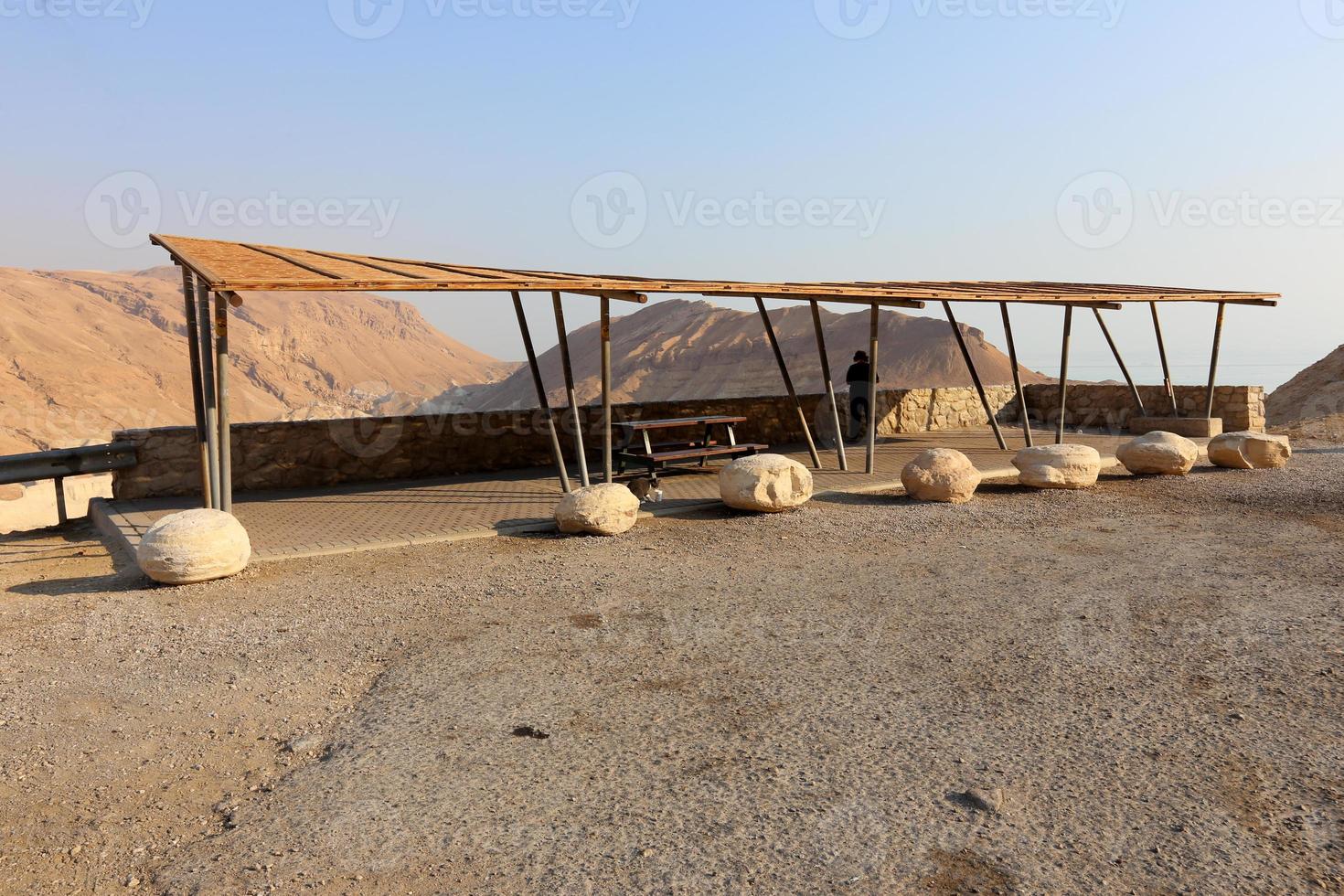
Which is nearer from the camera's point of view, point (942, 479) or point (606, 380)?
point (942, 479)

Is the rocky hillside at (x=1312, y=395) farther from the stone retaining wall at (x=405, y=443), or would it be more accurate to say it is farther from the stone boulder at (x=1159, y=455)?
the stone boulder at (x=1159, y=455)

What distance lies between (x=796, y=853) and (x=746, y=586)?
10.9 ft

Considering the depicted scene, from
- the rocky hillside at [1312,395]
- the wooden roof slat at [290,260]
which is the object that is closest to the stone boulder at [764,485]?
the wooden roof slat at [290,260]

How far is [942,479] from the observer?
29.8 feet

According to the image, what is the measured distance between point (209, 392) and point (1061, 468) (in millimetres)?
8012

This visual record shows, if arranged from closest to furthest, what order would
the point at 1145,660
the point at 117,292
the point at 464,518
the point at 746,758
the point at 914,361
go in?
the point at 746,758, the point at 1145,660, the point at 464,518, the point at 914,361, the point at 117,292

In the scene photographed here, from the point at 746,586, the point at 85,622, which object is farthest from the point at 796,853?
the point at 85,622

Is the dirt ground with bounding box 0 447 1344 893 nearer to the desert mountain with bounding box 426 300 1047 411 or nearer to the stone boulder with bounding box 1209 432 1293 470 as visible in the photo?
the stone boulder with bounding box 1209 432 1293 470

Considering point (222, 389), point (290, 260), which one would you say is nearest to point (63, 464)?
point (290, 260)

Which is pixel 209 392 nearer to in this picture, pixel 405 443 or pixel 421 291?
pixel 421 291

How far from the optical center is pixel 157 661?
4.80 m

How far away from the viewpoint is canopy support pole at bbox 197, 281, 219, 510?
721cm

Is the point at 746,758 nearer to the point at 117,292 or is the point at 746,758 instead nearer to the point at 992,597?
the point at 992,597

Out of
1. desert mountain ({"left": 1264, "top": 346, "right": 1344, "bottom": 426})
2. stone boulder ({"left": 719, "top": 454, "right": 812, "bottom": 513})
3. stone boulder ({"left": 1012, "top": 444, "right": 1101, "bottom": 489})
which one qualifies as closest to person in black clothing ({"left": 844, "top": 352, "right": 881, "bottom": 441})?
stone boulder ({"left": 1012, "top": 444, "right": 1101, "bottom": 489})
